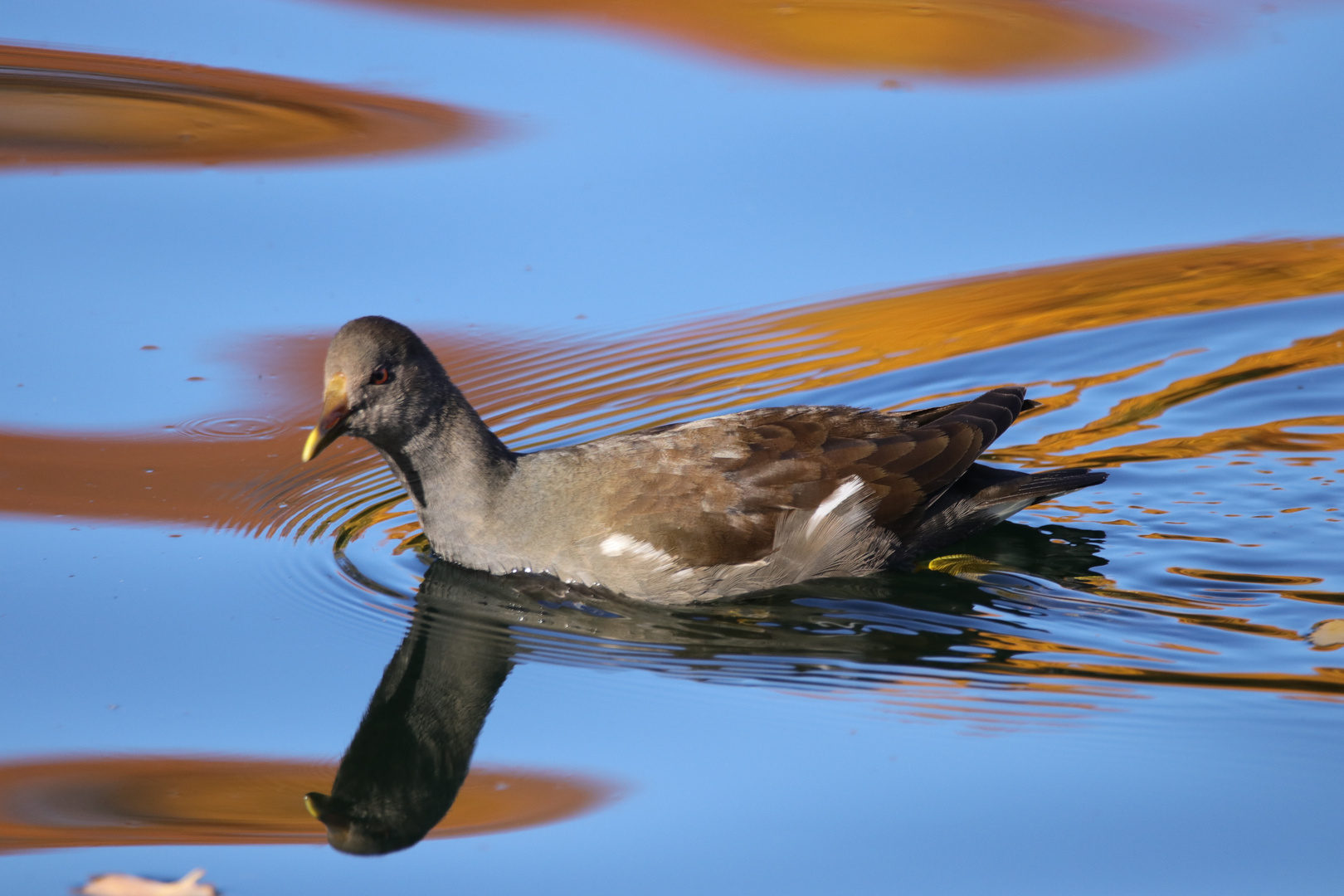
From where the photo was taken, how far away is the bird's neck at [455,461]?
6.22 metres

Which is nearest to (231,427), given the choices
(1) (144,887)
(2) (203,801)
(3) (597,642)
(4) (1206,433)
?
(3) (597,642)

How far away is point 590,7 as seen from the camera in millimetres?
11867

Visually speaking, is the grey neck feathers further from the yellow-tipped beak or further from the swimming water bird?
the yellow-tipped beak

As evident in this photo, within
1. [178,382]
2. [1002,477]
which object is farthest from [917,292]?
[178,382]

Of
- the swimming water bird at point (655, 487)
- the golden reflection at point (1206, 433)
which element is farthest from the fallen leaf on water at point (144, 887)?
the golden reflection at point (1206, 433)

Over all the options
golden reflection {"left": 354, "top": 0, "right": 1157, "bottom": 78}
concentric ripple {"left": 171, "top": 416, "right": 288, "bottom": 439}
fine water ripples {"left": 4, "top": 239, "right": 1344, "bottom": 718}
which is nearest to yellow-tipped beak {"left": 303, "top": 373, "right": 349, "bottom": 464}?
fine water ripples {"left": 4, "top": 239, "right": 1344, "bottom": 718}

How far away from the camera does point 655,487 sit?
616cm

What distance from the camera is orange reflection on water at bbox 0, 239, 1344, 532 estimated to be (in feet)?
23.5

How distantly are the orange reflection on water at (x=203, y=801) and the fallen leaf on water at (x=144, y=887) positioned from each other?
22 cm

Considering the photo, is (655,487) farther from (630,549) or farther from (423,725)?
(423,725)

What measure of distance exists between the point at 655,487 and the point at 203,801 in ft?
7.01

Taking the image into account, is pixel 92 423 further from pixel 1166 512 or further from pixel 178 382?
pixel 1166 512

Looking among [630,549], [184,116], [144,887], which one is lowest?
[144,887]

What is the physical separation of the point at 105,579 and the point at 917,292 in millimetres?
4675
